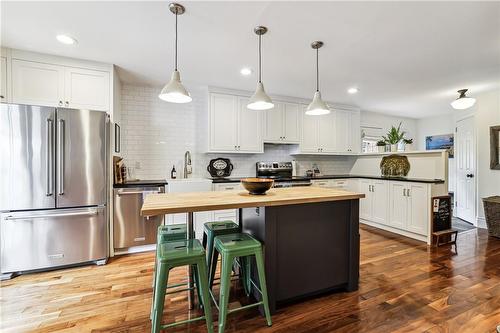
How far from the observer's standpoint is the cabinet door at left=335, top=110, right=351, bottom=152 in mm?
4855

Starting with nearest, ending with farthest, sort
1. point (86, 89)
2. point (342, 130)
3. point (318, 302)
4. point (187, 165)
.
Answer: point (318, 302) → point (86, 89) → point (187, 165) → point (342, 130)

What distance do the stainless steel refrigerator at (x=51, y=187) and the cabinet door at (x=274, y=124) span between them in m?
2.52

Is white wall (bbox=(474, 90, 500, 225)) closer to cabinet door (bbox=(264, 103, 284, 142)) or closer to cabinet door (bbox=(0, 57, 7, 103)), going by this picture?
cabinet door (bbox=(264, 103, 284, 142))

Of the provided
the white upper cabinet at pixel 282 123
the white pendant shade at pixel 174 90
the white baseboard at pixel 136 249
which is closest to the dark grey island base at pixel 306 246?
the white pendant shade at pixel 174 90

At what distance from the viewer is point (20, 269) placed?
2.44 metres

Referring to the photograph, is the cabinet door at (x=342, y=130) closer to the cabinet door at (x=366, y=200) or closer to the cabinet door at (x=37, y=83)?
the cabinet door at (x=366, y=200)

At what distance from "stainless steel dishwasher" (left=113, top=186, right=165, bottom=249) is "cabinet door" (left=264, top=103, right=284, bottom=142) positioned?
2.07 meters

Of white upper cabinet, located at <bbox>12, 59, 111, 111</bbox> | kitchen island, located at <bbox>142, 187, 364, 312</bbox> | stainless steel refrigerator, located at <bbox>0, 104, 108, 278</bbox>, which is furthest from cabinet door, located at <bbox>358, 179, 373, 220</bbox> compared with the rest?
white upper cabinet, located at <bbox>12, 59, 111, 111</bbox>

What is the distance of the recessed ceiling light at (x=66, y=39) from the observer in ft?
7.62

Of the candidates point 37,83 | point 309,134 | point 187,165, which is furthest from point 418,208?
point 37,83

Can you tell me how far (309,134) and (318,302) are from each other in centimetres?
323

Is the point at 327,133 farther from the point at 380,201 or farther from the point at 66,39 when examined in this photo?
the point at 66,39

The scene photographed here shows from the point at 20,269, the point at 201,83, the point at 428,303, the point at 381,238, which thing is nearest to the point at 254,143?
the point at 201,83

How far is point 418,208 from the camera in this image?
353 centimetres
